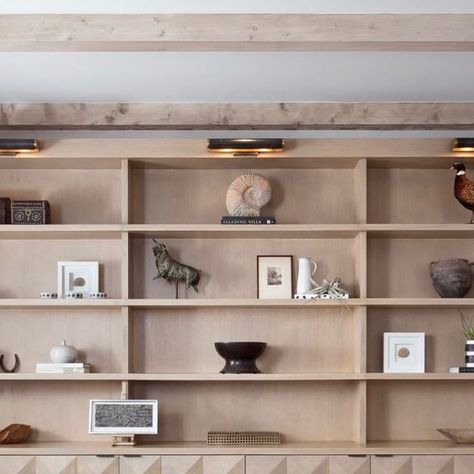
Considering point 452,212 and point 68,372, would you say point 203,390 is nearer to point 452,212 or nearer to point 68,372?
point 68,372

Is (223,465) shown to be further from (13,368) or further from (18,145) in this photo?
(18,145)

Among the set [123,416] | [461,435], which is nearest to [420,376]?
[461,435]

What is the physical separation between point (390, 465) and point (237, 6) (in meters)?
2.98

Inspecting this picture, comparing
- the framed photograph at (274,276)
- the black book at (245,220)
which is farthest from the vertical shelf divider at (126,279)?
the framed photograph at (274,276)

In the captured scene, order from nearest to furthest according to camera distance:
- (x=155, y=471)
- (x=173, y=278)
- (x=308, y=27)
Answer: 1. (x=308, y=27)
2. (x=155, y=471)
3. (x=173, y=278)

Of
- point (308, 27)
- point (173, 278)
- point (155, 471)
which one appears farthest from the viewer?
point (173, 278)

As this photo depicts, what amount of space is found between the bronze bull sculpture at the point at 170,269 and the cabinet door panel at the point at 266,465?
1226 millimetres

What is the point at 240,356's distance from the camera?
20.8 feet

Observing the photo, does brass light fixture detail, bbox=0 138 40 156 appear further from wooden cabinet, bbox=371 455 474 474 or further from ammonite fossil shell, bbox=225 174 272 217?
wooden cabinet, bbox=371 455 474 474

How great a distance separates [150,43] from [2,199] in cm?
222

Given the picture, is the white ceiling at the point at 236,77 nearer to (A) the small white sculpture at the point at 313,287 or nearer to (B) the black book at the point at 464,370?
(A) the small white sculpture at the point at 313,287

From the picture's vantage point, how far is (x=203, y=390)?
6562 millimetres

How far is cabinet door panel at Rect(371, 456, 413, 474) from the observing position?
604cm

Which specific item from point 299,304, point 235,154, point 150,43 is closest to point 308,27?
point 150,43
